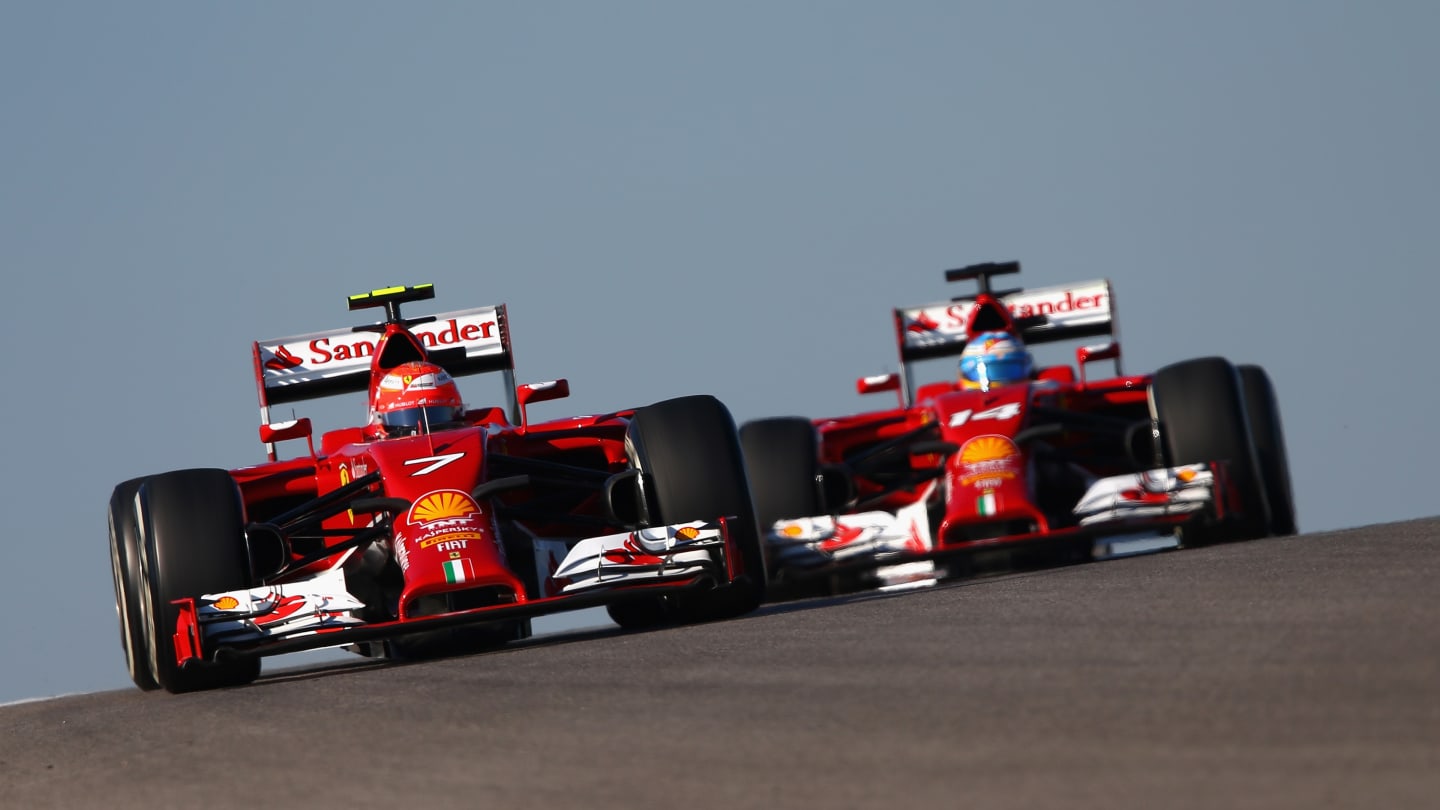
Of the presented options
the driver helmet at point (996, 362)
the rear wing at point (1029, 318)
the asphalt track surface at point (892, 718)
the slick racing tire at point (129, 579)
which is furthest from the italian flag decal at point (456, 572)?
the rear wing at point (1029, 318)

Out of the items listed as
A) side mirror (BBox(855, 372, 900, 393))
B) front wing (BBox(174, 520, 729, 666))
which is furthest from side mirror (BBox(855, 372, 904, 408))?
front wing (BBox(174, 520, 729, 666))

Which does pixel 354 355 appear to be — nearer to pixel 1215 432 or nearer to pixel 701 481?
pixel 701 481

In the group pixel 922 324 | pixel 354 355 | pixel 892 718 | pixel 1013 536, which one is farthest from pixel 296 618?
pixel 922 324

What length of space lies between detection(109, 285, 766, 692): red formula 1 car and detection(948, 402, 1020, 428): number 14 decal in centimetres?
359

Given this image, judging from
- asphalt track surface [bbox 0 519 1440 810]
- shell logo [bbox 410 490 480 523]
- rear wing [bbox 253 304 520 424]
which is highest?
rear wing [bbox 253 304 520 424]

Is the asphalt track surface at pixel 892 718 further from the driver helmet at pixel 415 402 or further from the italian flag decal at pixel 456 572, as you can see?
the driver helmet at pixel 415 402

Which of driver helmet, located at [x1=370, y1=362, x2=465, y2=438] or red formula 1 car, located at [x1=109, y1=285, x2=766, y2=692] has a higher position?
driver helmet, located at [x1=370, y1=362, x2=465, y2=438]

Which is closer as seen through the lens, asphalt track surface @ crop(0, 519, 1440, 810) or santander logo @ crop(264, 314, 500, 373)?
asphalt track surface @ crop(0, 519, 1440, 810)

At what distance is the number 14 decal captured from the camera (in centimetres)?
1659

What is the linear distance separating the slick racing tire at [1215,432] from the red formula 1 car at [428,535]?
4187 millimetres

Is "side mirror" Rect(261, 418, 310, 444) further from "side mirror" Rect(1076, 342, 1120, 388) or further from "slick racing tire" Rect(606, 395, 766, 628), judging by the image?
"side mirror" Rect(1076, 342, 1120, 388)

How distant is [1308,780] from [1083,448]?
12299 mm

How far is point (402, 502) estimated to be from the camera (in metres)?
11.9

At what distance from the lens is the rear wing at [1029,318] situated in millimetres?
19641
